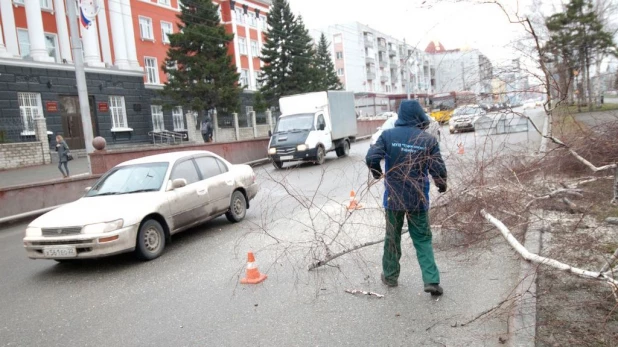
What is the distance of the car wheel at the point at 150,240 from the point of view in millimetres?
6496

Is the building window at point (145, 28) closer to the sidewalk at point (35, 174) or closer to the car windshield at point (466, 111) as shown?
the sidewalk at point (35, 174)

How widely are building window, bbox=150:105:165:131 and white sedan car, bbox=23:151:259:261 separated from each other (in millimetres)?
29494

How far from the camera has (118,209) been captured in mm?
→ 6473

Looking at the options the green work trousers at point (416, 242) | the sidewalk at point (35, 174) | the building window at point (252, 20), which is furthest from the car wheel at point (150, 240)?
the building window at point (252, 20)

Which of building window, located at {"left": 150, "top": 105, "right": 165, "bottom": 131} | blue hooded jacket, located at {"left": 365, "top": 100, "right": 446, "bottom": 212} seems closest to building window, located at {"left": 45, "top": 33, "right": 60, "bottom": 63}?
building window, located at {"left": 150, "top": 105, "right": 165, "bottom": 131}

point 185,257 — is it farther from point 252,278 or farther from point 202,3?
point 202,3

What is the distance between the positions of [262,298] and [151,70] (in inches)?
1445

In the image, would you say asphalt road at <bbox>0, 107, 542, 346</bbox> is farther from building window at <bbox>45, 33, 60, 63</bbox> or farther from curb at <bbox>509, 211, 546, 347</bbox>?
building window at <bbox>45, 33, 60, 63</bbox>

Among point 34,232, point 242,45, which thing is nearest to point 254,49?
point 242,45

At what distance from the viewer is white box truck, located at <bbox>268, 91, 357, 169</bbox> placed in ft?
60.0

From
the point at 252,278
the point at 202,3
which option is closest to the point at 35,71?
the point at 202,3

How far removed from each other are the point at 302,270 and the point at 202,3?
3139 centimetres

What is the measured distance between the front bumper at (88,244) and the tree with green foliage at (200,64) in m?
26.9

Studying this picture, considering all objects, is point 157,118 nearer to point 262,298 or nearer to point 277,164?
point 277,164
